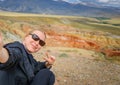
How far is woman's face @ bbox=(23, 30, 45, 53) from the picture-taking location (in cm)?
243

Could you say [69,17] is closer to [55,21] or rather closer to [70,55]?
[55,21]

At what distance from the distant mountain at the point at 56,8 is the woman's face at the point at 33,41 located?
150 inches

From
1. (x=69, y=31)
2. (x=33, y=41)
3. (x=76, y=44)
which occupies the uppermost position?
(x=33, y=41)

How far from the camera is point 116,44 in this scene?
6332 millimetres

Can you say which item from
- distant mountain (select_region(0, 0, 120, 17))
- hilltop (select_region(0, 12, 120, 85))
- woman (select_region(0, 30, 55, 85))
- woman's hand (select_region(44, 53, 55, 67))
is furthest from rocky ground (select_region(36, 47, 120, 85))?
woman (select_region(0, 30, 55, 85))

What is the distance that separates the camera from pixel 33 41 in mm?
2457

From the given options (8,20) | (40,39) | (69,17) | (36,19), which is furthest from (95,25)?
(40,39)

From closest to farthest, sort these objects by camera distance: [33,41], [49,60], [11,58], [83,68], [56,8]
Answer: [11,58] < [33,41] < [49,60] < [83,68] < [56,8]

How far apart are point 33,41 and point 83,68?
351 cm

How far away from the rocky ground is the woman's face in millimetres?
3012

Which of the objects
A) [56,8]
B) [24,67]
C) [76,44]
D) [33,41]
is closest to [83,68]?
[76,44]

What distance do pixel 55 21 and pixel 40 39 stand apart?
3.76 m

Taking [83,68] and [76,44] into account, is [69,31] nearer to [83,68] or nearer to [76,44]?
[76,44]

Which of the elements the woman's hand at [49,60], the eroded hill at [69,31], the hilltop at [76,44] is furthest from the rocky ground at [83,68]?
the woman's hand at [49,60]
